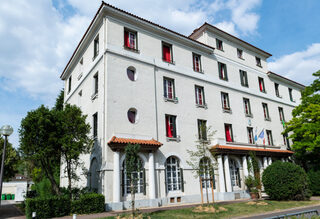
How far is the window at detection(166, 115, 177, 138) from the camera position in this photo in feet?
62.0

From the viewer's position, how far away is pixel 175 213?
13.0 m

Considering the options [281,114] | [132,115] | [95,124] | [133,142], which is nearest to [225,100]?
[132,115]

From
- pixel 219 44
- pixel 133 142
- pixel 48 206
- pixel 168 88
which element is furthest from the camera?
pixel 219 44

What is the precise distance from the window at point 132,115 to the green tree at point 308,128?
1648cm

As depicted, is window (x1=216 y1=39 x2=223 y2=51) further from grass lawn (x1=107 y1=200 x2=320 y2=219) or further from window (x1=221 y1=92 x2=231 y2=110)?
grass lawn (x1=107 y1=200 x2=320 y2=219)

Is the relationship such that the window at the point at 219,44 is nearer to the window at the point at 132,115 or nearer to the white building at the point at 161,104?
the white building at the point at 161,104

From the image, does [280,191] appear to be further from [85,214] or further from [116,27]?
[116,27]

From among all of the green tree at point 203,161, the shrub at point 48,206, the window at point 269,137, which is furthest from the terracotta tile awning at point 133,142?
the window at point 269,137

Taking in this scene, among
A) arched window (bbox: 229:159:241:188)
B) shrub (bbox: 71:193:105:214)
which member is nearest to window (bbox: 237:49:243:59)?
arched window (bbox: 229:159:241:188)

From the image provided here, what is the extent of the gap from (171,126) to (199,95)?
182 inches

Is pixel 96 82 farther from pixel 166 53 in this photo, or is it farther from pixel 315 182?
pixel 315 182

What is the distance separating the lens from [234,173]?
2170 centimetres

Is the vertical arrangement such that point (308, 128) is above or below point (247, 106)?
below

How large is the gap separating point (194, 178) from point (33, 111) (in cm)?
1199
